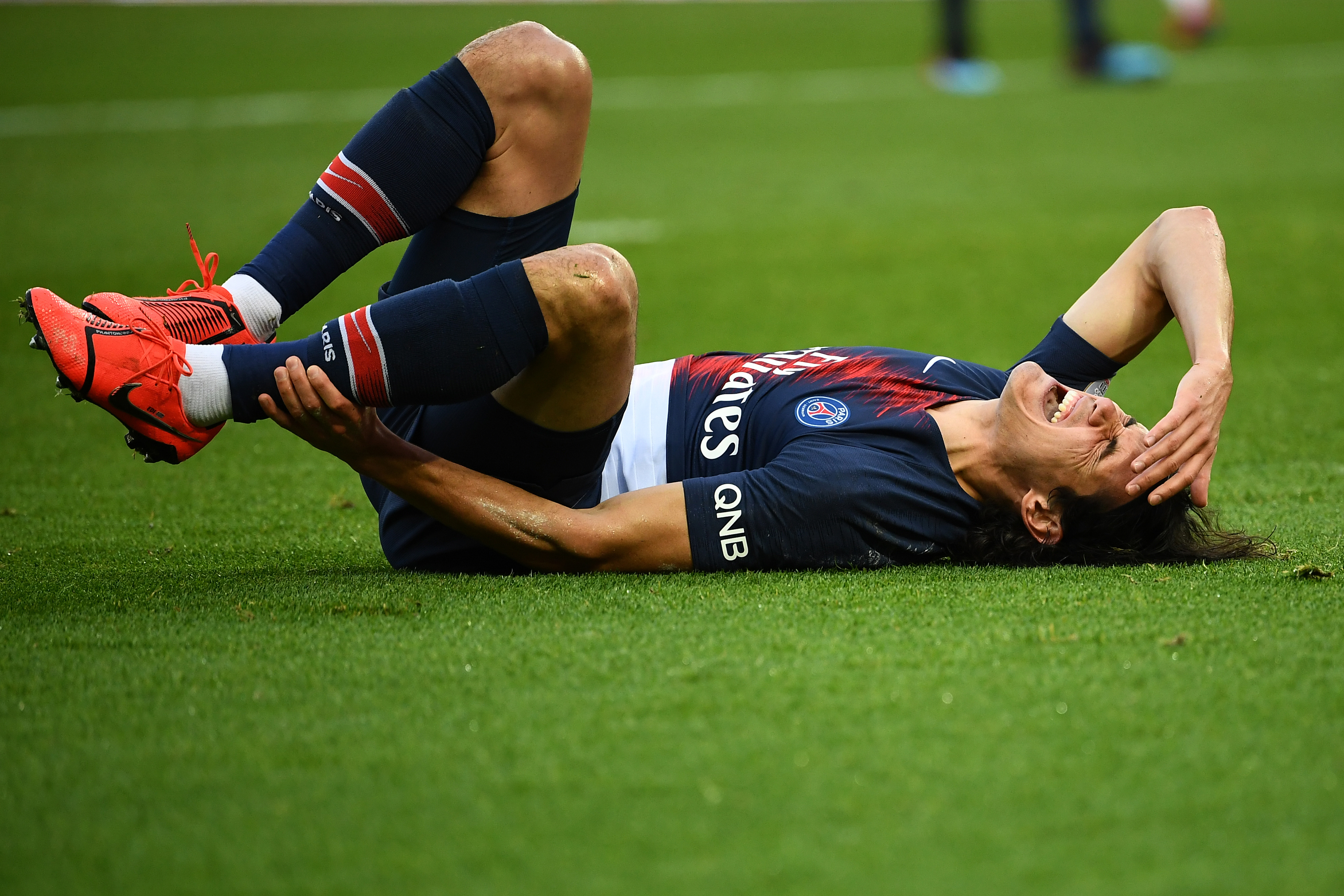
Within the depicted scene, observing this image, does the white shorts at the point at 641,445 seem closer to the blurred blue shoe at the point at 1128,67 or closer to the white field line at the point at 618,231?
the white field line at the point at 618,231

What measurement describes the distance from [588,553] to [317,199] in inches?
27.3

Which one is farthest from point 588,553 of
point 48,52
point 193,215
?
point 48,52

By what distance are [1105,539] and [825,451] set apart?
1.62ft

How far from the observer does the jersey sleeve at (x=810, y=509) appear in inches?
77.2

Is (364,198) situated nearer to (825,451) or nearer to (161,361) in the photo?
(161,361)

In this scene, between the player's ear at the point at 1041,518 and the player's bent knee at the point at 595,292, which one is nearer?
the player's bent knee at the point at 595,292

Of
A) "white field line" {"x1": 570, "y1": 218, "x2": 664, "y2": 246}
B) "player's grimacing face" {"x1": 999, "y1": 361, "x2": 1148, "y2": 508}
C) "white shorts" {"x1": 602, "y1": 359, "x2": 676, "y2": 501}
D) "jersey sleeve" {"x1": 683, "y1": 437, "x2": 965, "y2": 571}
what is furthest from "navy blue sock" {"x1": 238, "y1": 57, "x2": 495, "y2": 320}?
"white field line" {"x1": 570, "y1": 218, "x2": 664, "y2": 246}

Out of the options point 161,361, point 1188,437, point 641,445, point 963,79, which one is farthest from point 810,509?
point 963,79

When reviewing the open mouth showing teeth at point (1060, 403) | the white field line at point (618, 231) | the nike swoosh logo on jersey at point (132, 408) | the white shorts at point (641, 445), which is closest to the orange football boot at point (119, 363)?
the nike swoosh logo on jersey at point (132, 408)

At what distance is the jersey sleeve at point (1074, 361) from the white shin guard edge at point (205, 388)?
1.25m

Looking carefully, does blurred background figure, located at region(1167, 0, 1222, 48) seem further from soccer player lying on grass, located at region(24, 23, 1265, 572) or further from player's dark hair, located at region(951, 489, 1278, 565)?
player's dark hair, located at region(951, 489, 1278, 565)

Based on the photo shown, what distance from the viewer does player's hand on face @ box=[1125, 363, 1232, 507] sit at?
197 centimetres

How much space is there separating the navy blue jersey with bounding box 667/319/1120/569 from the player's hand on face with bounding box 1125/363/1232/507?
0.26m

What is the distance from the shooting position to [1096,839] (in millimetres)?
1235
